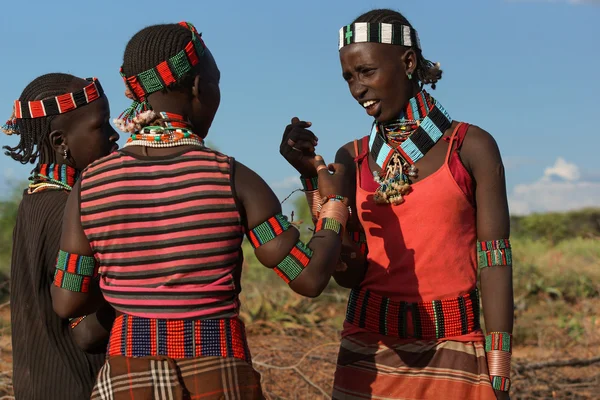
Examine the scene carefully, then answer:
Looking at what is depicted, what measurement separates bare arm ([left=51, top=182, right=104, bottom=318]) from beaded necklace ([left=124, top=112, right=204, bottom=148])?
248mm

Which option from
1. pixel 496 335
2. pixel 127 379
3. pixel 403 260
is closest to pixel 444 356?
pixel 496 335

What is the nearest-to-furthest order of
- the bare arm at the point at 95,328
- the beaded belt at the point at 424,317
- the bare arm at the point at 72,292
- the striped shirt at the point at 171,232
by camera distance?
the striped shirt at the point at 171,232 < the bare arm at the point at 72,292 < the bare arm at the point at 95,328 < the beaded belt at the point at 424,317

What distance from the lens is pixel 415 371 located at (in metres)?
2.92

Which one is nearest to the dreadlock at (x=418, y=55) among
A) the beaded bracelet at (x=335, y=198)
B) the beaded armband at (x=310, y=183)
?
the beaded armband at (x=310, y=183)

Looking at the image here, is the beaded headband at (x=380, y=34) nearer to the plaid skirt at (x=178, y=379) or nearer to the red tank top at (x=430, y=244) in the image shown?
the red tank top at (x=430, y=244)

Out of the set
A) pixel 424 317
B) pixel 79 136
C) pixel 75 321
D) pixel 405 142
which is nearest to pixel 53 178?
pixel 79 136

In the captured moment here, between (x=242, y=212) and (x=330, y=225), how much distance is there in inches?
13.2

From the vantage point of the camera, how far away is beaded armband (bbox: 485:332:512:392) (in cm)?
282

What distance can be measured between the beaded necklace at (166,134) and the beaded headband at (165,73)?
0.10 metres

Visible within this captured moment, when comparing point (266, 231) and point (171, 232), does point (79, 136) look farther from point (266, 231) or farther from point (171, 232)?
point (266, 231)

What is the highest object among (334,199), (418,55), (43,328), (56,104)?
(418,55)

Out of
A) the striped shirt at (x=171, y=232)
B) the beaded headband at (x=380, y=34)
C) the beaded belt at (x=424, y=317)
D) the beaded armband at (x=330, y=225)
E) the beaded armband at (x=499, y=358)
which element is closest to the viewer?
the striped shirt at (x=171, y=232)

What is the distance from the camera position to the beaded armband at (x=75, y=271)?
7.85 feet

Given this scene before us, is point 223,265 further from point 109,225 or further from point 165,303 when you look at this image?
point 109,225
